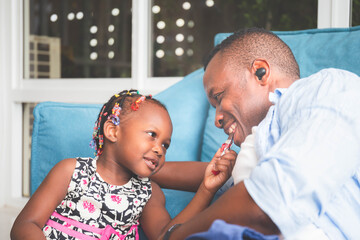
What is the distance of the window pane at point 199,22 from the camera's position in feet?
7.98

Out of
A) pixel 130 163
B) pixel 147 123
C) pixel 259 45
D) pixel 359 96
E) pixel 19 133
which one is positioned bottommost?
pixel 19 133

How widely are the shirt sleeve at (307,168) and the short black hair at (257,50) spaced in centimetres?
46

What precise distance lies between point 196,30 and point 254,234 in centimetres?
241

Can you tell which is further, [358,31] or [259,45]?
[358,31]

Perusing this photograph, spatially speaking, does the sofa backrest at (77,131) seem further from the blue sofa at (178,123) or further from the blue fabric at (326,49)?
the blue fabric at (326,49)

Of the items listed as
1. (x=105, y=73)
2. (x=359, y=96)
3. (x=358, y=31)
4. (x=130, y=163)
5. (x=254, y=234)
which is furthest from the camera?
(x=105, y=73)

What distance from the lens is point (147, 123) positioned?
47.2 inches

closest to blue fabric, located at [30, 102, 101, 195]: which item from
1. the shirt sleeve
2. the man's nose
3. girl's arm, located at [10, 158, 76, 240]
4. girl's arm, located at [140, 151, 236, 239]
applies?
girl's arm, located at [10, 158, 76, 240]

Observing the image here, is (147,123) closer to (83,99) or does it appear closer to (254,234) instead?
(254,234)

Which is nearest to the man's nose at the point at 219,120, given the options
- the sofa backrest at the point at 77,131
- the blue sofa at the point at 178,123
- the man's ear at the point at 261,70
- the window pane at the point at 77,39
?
the man's ear at the point at 261,70

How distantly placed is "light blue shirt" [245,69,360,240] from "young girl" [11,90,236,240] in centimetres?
36

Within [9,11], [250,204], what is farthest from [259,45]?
[9,11]

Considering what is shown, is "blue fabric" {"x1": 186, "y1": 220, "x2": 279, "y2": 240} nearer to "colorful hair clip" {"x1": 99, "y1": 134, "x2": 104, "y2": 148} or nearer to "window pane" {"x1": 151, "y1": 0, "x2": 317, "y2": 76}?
"colorful hair clip" {"x1": 99, "y1": 134, "x2": 104, "y2": 148}

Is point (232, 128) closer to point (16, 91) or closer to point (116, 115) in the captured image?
point (116, 115)
